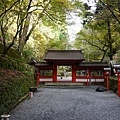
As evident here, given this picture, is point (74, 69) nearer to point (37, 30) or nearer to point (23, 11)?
point (37, 30)

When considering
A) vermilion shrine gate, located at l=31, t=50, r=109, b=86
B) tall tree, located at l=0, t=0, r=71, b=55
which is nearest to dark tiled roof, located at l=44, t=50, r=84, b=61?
vermilion shrine gate, located at l=31, t=50, r=109, b=86

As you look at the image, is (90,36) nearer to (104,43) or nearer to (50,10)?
(104,43)

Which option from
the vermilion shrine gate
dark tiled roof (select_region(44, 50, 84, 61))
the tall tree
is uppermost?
the tall tree

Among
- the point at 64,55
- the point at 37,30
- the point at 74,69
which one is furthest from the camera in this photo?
the point at 64,55

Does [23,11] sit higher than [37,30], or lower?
lower

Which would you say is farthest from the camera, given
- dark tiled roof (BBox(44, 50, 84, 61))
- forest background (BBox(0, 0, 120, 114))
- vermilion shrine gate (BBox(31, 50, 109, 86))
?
vermilion shrine gate (BBox(31, 50, 109, 86))

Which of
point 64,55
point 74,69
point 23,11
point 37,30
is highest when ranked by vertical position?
point 37,30

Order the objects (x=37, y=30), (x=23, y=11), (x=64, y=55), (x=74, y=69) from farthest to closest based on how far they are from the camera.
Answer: (x=64, y=55), (x=74, y=69), (x=37, y=30), (x=23, y=11)

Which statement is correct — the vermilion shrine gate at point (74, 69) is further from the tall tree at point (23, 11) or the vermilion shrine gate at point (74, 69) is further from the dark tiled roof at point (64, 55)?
the tall tree at point (23, 11)

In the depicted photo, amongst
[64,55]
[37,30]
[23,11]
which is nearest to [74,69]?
[64,55]

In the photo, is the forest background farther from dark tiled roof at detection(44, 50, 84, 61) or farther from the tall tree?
dark tiled roof at detection(44, 50, 84, 61)

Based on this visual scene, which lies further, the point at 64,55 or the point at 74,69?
the point at 64,55

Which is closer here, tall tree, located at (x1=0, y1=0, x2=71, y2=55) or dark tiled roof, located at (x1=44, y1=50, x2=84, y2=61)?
tall tree, located at (x1=0, y1=0, x2=71, y2=55)

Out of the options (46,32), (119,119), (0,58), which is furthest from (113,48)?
(119,119)
